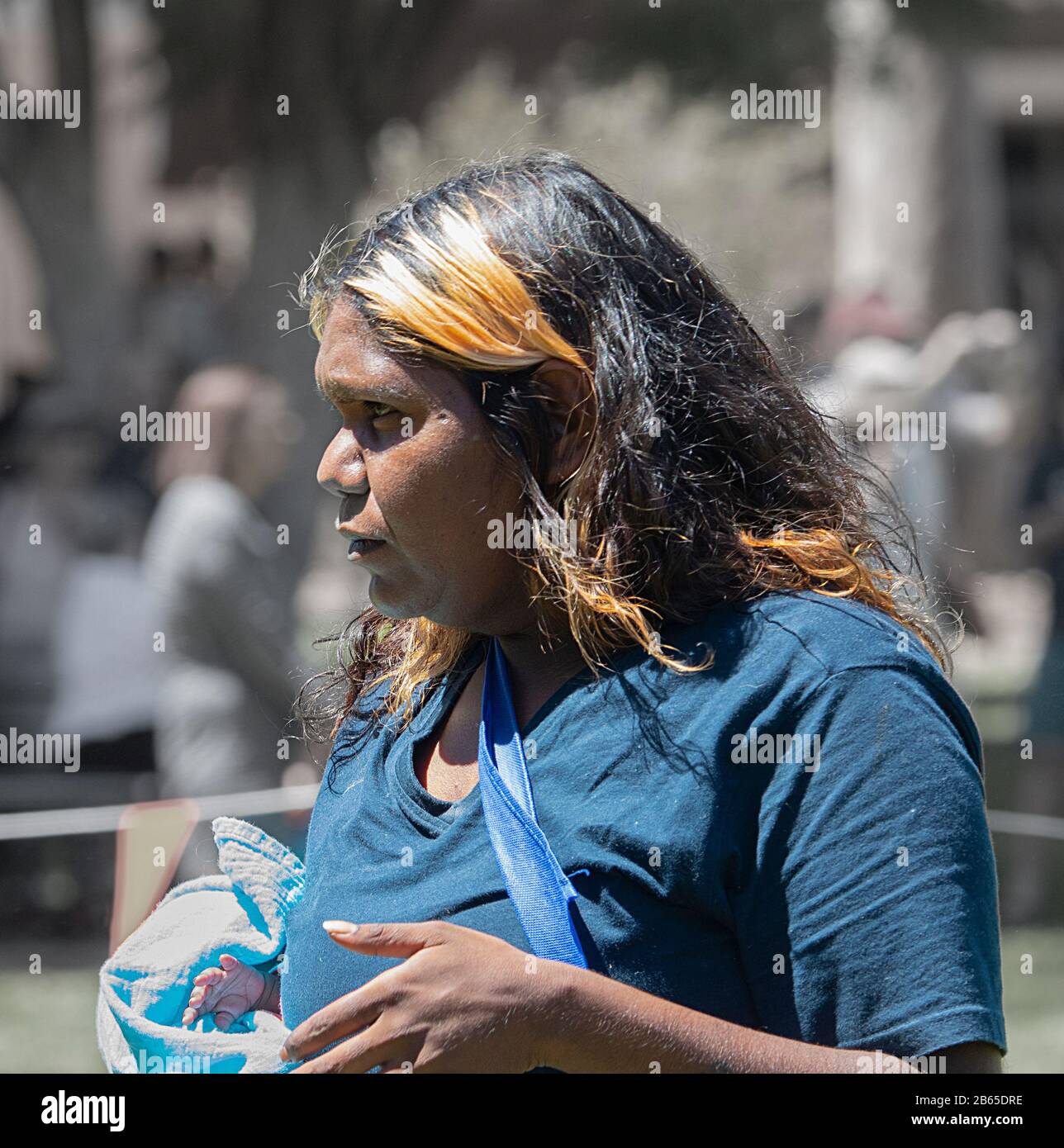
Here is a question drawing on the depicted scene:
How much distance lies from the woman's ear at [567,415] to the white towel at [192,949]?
1.83 feet

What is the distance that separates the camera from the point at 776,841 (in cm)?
131

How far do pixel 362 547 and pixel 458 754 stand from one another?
0.24 m

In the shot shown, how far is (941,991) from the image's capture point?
4.09 feet

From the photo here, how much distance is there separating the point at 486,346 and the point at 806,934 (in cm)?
62

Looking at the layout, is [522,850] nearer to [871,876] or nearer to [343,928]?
[343,928]

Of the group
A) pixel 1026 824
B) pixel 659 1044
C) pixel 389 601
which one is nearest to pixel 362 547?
pixel 389 601

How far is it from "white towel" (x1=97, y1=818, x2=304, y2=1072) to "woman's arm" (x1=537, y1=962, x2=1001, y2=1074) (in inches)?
15.8

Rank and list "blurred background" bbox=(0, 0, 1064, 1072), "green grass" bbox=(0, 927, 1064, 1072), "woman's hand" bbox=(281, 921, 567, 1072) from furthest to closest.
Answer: "blurred background" bbox=(0, 0, 1064, 1072) → "green grass" bbox=(0, 927, 1064, 1072) → "woman's hand" bbox=(281, 921, 567, 1072)

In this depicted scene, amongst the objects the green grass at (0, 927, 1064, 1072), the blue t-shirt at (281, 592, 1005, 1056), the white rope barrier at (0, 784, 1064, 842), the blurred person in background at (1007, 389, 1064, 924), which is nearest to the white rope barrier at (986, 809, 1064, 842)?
the blurred person in background at (1007, 389, 1064, 924)

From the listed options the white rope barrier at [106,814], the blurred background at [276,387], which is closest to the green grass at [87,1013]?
the blurred background at [276,387]

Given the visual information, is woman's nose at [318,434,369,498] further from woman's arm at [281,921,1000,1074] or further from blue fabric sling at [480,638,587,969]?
woman's arm at [281,921,1000,1074]

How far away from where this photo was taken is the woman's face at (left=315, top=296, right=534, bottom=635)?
4.87 feet
